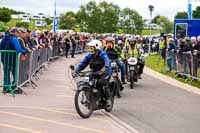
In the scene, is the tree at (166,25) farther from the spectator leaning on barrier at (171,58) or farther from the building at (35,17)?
the spectator leaning on barrier at (171,58)

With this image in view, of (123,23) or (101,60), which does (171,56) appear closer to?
(101,60)

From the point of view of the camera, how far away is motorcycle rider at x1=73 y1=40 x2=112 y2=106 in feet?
40.6

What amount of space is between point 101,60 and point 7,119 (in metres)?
2.62

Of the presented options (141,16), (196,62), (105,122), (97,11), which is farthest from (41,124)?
(141,16)

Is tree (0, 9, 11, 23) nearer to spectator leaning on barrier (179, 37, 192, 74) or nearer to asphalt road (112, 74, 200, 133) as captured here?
spectator leaning on barrier (179, 37, 192, 74)

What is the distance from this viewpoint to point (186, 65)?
907 inches

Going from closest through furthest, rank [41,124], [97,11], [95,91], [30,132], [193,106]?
1. [30,132]
2. [41,124]
3. [95,91]
4. [193,106]
5. [97,11]

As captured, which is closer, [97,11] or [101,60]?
[101,60]

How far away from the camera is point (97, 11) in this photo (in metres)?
85.2

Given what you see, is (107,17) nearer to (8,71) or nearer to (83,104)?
(8,71)

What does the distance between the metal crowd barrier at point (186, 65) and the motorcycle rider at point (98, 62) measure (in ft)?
30.9

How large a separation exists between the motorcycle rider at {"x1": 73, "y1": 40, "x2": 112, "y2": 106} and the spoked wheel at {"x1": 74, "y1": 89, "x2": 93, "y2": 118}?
2.05 ft

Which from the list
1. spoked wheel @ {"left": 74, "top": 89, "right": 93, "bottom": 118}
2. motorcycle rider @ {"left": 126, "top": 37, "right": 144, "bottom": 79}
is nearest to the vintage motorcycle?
spoked wheel @ {"left": 74, "top": 89, "right": 93, "bottom": 118}

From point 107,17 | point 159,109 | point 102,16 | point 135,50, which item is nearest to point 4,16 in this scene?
point 102,16
